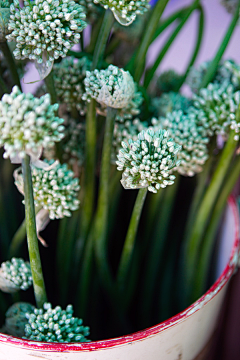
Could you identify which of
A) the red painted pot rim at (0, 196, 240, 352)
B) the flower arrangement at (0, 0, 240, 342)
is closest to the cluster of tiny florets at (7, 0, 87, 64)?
the flower arrangement at (0, 0, 240, 342)

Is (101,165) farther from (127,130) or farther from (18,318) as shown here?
(18,318)

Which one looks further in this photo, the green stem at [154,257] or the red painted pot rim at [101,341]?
the green stem at [154,257]

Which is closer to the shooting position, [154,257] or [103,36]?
[103,36]

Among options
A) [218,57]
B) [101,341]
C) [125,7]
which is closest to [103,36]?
[125,7]

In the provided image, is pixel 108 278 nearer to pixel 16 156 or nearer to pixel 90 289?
pixel 90 289

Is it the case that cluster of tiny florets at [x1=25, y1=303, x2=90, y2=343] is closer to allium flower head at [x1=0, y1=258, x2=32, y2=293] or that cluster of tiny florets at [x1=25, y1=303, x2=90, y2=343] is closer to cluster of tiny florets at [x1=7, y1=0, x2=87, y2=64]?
allium flower head at [x1=0, y1=258, x2=32, y2=293]

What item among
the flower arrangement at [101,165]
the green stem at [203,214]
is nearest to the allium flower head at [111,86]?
the flower arrangement at [101,165]

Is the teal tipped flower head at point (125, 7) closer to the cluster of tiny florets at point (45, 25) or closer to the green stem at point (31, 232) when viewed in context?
the cluster of tiny florets at point (45, 25)
